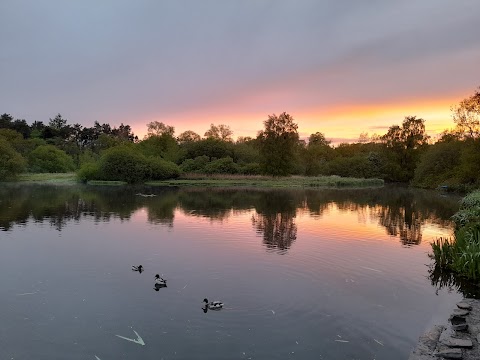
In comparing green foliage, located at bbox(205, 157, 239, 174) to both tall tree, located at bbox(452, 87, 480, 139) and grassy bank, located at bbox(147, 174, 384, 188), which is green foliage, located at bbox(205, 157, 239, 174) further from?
tall tree, located at bbox(452, 87, 480, 139)

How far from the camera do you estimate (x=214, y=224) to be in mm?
24391

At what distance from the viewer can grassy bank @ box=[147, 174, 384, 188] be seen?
64562 mm

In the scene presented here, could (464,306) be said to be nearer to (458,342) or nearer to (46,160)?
(458,342)

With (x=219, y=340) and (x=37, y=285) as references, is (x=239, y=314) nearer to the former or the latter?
(x=219, y=340)

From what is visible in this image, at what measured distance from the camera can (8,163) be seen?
199 feet

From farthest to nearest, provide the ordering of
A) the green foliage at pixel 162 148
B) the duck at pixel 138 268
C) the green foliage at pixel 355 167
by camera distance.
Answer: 1. the green foliage at pixel 355 167
2. the green foliage at pixel 162 148
3. the duck at pixel 138 268

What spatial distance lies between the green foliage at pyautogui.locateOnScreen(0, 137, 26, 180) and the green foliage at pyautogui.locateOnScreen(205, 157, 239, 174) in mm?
31772

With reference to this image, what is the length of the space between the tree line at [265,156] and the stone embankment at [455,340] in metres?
45.2

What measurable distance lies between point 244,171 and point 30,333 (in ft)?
228

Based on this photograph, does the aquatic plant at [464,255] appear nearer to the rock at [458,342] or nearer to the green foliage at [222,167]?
the rock at [458,342]

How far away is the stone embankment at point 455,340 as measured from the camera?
25.3 ft

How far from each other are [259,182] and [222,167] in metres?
11.9

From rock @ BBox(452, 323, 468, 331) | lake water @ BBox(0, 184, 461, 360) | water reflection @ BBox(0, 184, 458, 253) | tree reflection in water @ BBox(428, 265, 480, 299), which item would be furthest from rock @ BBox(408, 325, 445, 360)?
water reflection @ BBox(0, 184, 458, 253)

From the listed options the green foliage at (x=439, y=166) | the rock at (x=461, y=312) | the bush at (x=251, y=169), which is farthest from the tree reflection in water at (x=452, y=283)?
the bush at (x=251, y=169)
